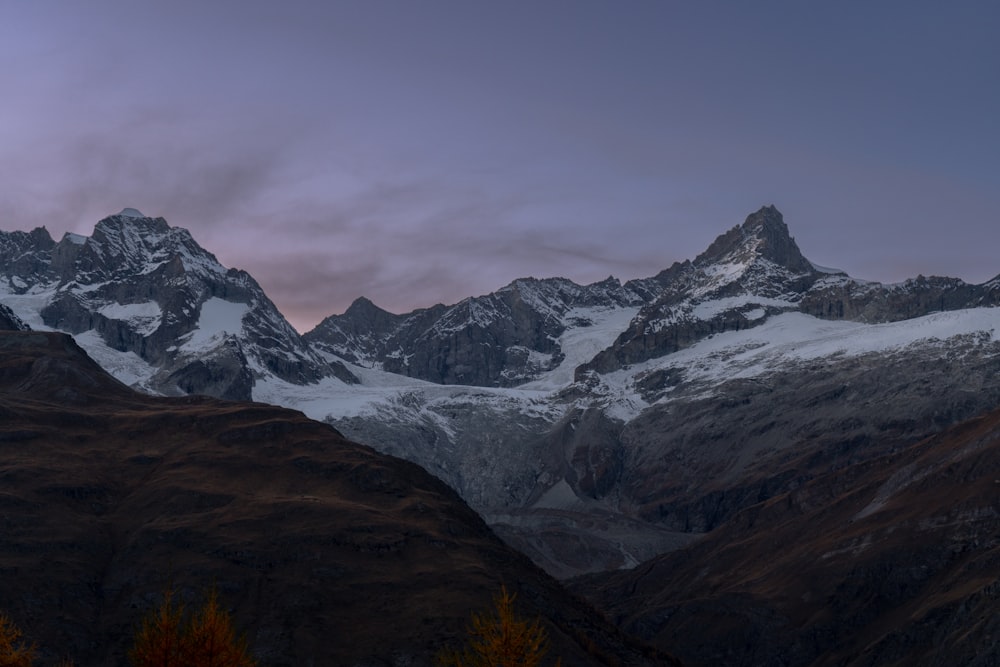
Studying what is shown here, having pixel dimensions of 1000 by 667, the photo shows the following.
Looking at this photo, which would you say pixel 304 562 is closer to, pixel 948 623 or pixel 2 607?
pixel 2 607

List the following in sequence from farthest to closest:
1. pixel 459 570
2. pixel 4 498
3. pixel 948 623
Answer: pixel 948 623
pixel 4 498
pixel 459 570

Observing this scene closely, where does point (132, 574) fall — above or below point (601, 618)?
above

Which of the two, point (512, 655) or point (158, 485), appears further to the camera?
point (158, 485)

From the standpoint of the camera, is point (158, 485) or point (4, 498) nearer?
point (4, 498)

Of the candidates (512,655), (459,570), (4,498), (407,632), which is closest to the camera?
(512,655)

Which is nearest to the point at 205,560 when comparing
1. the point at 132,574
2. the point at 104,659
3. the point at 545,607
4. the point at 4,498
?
the point at 132,574

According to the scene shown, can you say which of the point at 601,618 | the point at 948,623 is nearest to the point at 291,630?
the point at 601,618

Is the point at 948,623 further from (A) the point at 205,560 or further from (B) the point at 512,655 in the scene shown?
(B) the point at 512,655

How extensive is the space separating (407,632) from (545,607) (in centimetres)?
2259

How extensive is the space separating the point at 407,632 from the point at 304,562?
2533 centimetres

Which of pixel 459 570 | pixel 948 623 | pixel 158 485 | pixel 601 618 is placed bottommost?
pixel 948 623

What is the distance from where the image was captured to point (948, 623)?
7721 inches

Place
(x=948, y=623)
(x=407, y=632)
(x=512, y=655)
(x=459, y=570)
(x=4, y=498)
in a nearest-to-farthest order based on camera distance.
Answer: (x=512, y=655)
(x=407, y=632)
(x=459, y=570)
(x=4, y=498)
(x=948, y=623)

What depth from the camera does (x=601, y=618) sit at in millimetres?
182625
